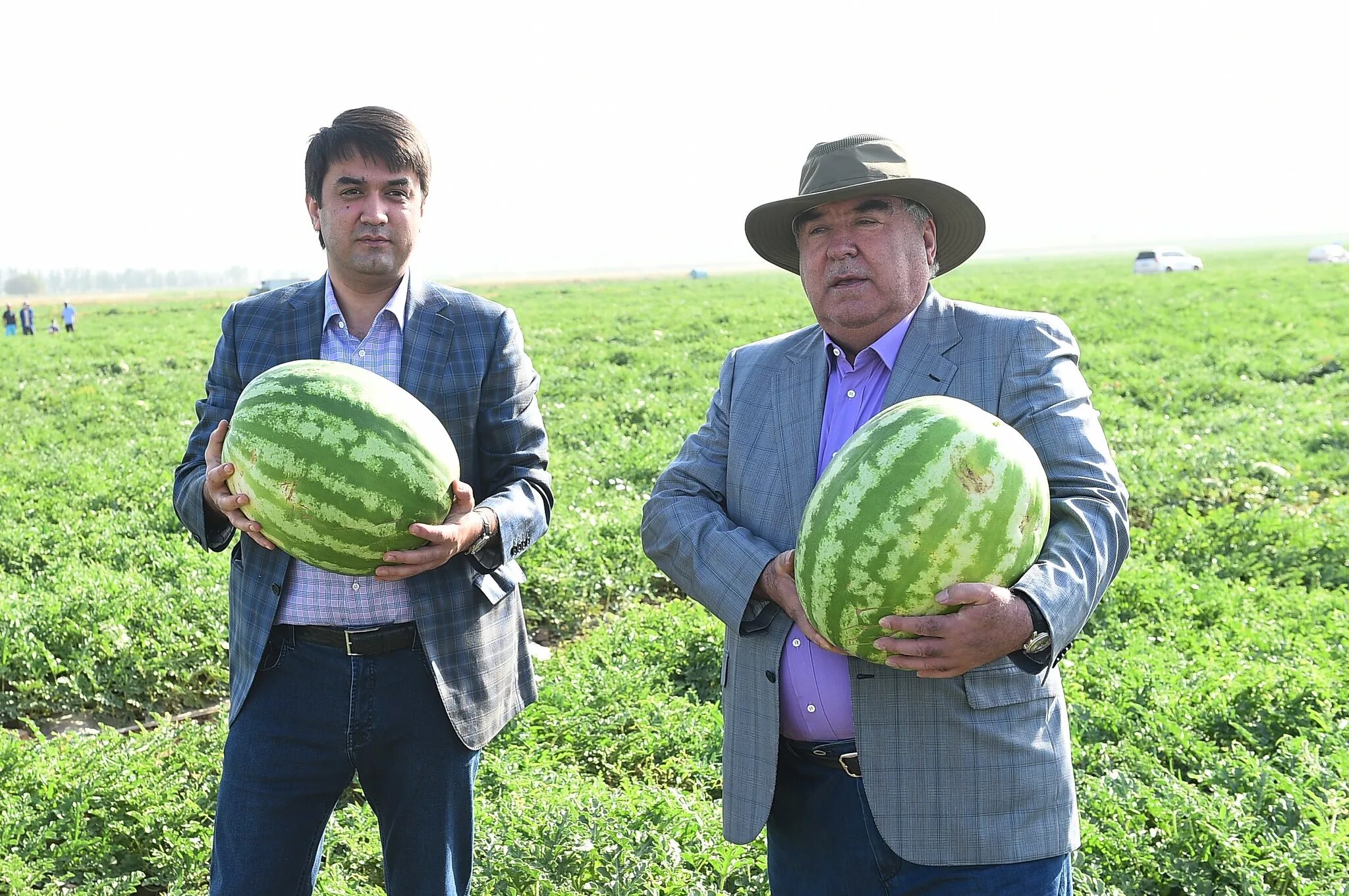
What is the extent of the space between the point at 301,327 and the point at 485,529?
842mm

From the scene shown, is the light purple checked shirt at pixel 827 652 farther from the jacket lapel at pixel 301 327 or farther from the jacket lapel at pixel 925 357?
the jacket lapel at pixel 301 327

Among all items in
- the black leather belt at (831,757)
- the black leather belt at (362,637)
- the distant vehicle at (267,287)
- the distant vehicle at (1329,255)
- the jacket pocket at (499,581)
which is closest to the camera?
the black leather belt at (831,757)

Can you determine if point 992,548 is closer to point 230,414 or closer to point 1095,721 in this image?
point 230,414

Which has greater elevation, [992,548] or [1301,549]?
[992,548]

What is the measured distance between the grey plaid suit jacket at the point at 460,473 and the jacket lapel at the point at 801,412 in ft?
2.24

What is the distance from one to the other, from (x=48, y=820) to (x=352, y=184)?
2888 millimetres

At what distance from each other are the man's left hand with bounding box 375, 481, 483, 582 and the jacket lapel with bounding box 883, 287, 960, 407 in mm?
1069

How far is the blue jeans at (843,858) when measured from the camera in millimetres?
2213

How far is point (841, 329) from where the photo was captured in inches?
98.6

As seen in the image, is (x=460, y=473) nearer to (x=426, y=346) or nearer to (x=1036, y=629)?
(x=426, y=346)

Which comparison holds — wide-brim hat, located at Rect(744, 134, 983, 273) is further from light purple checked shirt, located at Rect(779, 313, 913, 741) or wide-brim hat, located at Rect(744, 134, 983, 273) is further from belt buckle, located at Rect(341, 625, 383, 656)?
belt buckle, located at Rect(341, 625, 383, 656)

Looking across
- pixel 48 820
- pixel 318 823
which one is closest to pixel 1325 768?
pixel 318 823

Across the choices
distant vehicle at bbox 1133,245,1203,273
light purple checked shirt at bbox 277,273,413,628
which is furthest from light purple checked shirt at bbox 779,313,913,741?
distant vehicle at bbox 1133,245,1203,273

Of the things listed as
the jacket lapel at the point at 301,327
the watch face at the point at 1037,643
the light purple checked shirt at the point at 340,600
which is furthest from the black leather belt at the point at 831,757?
the jacket lapel at the point at 301,327
